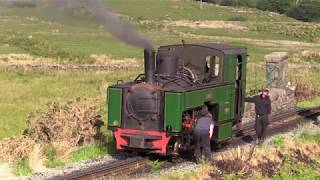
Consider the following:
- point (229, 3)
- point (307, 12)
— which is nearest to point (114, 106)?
point (307, 12)

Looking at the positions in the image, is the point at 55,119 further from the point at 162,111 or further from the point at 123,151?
the point at 162,111

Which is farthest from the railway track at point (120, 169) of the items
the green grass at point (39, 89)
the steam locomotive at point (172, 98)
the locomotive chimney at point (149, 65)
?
the green grass at point (39, 89)

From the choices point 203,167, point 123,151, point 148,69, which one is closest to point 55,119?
point 123,151

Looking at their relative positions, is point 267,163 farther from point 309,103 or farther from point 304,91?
point 304,91

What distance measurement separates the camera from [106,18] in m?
14.9

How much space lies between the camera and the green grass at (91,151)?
16.2 m

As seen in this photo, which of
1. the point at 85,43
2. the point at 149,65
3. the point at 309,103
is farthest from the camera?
the point at 85,43

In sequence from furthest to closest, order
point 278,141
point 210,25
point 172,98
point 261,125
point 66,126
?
1. point 210,25
2. point 261,125
3. point 278,141
4. point 66,126
5. point 172,98

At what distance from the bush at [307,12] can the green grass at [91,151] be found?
118383 mm

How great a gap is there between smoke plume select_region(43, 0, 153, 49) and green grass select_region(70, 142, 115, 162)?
3.12m

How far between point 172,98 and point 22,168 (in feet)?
12.4

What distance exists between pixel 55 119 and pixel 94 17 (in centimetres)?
388

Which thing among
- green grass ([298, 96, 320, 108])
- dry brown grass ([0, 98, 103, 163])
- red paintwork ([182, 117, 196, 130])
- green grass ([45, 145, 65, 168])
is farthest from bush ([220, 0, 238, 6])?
green grass ([45, 145, 65, 168])

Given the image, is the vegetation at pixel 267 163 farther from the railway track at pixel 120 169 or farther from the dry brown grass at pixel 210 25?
the dry brown grass at pixel 210 25
